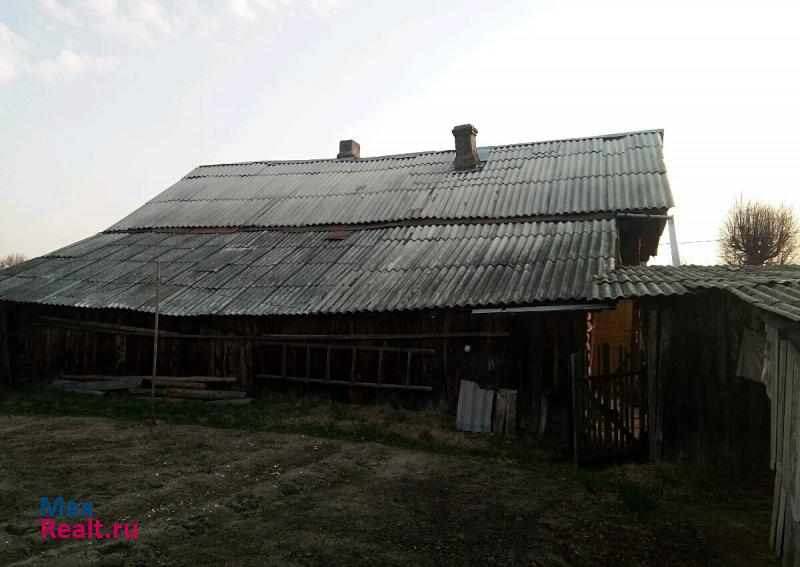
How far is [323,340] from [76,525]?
6.34 metres

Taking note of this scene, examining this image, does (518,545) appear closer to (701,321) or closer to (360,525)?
(360,525)

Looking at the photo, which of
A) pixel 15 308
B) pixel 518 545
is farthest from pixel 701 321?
pixel 15 308

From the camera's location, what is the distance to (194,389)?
468 inches

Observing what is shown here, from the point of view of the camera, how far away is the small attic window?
46.6 ft

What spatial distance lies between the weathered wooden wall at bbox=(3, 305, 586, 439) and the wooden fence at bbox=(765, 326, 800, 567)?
13.4 ft

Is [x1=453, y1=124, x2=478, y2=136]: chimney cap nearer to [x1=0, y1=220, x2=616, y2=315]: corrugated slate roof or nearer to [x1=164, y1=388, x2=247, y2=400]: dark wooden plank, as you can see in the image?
[x1=0, y1=220, x2=616, y2=315]: corrugated slate roof

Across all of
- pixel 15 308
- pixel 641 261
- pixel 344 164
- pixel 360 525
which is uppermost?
pixel 344 164

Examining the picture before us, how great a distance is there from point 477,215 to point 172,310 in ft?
25.2

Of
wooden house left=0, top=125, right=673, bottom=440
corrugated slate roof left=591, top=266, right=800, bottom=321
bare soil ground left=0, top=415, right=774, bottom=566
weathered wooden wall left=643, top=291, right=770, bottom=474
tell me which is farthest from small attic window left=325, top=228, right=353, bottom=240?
weathered wooden wall left=643, top=291, right=770, bottom=474

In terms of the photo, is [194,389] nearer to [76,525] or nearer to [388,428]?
[388,428]

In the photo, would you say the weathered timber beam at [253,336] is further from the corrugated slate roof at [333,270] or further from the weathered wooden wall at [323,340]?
the corrugated slate roof at [333,270]

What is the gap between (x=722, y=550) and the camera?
4.94m

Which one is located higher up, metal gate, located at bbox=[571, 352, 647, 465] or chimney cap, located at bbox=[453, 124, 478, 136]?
chimney cap, located at bbox=[453, 124, 478, 136]

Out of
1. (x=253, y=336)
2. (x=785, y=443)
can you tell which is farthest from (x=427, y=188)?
(x=785, y=443)
